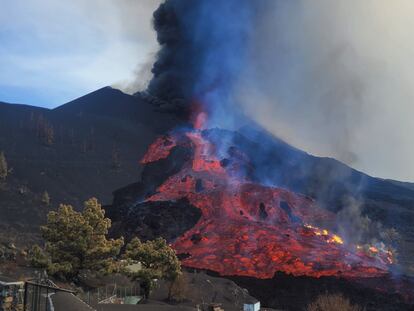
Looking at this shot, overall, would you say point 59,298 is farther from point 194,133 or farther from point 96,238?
point 194,133

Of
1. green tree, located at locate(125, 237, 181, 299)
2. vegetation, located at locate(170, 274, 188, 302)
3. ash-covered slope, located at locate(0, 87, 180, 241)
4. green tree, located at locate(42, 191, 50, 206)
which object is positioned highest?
ash-covered slope, located at locate(0, 87, 180, 241)

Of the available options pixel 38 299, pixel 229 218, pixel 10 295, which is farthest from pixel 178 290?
pixel 229 218

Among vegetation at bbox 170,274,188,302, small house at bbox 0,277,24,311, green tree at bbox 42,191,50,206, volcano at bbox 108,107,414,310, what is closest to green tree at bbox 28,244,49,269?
vegetation at bbox 170,274,188,302

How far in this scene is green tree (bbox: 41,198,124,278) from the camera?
33219 millimetres

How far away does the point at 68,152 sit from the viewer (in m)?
81.0

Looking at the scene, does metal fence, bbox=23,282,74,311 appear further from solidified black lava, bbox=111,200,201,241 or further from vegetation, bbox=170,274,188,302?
solidified black lava, bbox=111,200,201,241

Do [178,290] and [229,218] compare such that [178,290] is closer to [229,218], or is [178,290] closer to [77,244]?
[77,244]

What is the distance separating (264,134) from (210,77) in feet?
62.4

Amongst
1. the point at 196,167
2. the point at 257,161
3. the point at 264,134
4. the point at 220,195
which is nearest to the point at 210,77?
the point at 264,134

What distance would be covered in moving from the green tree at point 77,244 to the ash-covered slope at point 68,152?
21.5 meters

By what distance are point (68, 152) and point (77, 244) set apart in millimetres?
50282

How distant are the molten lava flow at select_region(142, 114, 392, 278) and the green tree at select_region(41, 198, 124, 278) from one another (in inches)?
876

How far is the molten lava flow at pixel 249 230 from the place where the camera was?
5497 centimetres

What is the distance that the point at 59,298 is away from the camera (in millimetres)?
11211
